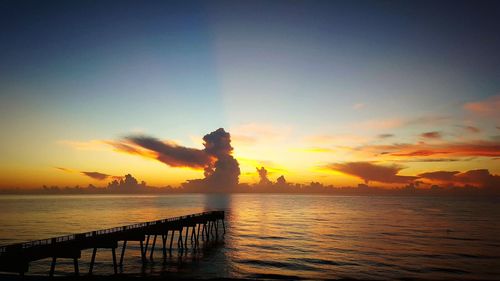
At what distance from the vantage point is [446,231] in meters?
97.4

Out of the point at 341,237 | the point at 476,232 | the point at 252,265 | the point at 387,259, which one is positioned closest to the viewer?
the point at 252,265

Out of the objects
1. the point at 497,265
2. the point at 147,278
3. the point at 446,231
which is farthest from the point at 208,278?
the point at 446,231

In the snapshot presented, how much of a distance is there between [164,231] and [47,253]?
21.5 m

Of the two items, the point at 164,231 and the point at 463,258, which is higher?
the point at 164,231

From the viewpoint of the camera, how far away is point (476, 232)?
95.9m

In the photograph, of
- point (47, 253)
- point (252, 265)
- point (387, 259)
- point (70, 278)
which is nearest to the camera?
point (47, 253)

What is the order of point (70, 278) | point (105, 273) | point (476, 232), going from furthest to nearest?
1. point (476, 232)
2. point (105, 273)
3. point (70, 278)

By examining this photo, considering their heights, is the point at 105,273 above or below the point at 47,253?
below

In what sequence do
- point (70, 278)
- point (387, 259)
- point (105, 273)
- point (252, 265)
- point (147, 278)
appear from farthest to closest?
point (387, 259) < point (252, 265) < point (105, 273) < point (147, 278) < point (70, 278)

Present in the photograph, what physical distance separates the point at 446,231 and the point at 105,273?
88675 mm

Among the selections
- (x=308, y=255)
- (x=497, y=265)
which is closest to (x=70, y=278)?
(x=308, y=255)

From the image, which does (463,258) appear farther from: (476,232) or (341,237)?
(476,232)

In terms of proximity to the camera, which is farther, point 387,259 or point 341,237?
point 341,237

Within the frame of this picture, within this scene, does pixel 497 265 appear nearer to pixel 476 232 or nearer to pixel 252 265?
pixel 252 265
